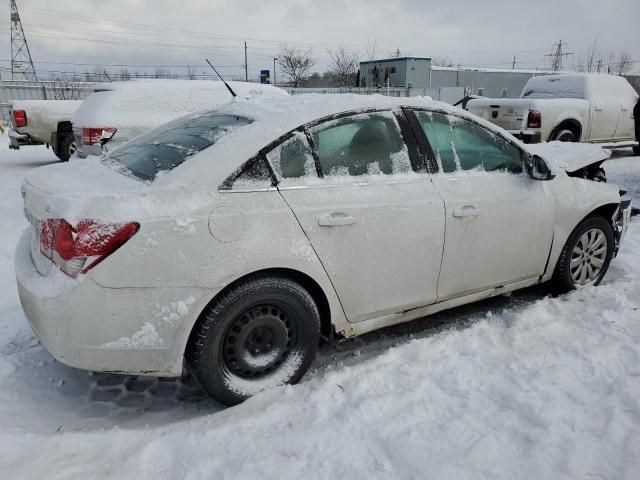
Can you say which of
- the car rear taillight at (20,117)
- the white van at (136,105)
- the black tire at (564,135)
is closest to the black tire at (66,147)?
the car rear taillight at (20,117)

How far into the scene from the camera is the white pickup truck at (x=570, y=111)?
10031mm

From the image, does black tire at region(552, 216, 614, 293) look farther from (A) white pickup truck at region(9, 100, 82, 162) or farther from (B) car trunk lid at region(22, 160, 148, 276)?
(A) white pickup truck at region(9, 100, 82, 162)

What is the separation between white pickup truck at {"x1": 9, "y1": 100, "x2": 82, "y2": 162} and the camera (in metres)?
12.1

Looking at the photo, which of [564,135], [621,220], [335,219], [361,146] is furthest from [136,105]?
[564,135]

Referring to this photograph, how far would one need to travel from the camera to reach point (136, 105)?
8.28 metres

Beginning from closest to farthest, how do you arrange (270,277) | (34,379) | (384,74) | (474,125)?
(270,277)
(34,379)
(474,125)
(384,74)

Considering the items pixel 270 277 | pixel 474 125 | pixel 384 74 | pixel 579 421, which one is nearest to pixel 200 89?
pixel 474 125

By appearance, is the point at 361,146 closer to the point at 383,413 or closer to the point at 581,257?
the point at 383,413

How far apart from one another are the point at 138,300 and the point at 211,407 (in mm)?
842

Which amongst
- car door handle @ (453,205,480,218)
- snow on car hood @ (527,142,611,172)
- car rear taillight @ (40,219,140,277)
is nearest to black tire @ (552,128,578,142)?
snow on car hood @ (527,142,611,172)

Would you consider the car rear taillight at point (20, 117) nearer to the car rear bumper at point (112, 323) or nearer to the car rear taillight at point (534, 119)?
the car rear taillight at point (534, 119)

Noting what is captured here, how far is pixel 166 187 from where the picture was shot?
2.58m

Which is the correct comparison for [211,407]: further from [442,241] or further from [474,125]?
[474,125]

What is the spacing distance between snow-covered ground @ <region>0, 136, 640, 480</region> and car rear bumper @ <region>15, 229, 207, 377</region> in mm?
372
